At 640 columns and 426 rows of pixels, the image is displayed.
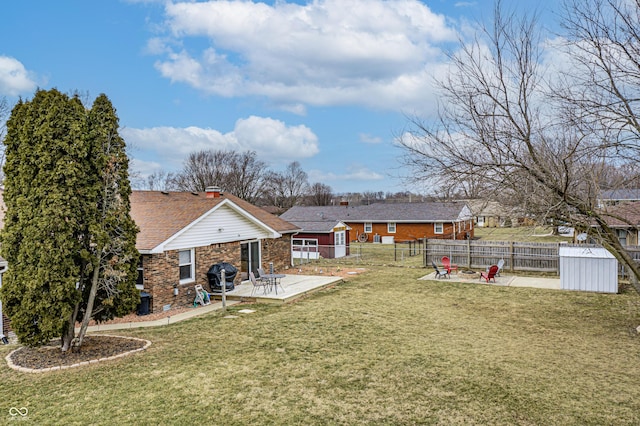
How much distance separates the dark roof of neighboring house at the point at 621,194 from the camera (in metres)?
7.33

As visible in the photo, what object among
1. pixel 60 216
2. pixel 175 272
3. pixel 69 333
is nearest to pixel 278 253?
pixel 175 272

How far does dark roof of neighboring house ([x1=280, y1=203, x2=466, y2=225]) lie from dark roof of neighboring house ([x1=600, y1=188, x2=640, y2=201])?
910 inches

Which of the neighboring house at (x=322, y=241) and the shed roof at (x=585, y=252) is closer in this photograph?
the shed roof at (x=585, y=252)

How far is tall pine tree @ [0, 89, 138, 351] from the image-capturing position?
730cm

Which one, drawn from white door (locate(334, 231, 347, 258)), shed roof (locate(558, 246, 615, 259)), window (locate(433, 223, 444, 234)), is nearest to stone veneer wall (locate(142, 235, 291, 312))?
white door (locate(334, 231, 347, 258))

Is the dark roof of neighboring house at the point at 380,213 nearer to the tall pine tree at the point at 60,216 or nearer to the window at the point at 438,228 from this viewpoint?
the window at the point at 438,228

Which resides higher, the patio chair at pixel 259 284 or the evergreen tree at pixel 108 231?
the evergreen tree at pixel 108 231

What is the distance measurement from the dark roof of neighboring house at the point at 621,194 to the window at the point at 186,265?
1149 centimetres

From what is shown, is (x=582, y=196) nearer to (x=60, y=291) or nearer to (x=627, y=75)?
(x=627, y=75)

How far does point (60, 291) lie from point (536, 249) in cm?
1898

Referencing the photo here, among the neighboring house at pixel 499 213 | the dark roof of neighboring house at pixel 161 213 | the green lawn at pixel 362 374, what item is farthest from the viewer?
the dark roof of neighboring house at pixel 161 213

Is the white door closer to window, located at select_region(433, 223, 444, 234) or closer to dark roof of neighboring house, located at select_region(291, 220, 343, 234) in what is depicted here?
dark roof of neighboring house, located at select_region(291, 220, 343, 234)

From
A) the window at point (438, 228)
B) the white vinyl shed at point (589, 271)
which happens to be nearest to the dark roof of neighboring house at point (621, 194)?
the white vinyl shed at point (589, 271)

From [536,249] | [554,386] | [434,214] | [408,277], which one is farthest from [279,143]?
[554,386]
